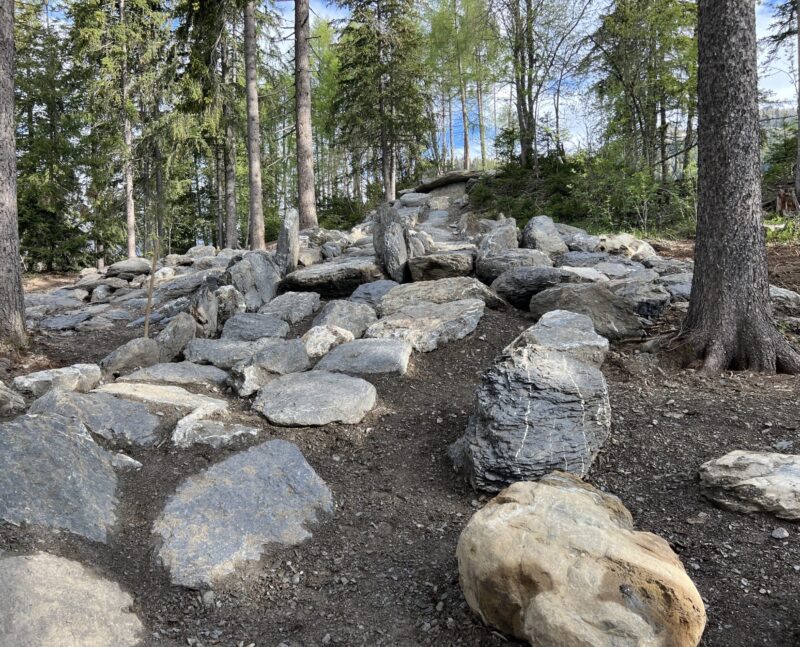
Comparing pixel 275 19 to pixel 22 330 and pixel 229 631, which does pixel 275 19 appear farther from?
pixel 229 631

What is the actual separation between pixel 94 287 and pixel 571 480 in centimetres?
1176

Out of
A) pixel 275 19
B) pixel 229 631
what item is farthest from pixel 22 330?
pixel 275 19

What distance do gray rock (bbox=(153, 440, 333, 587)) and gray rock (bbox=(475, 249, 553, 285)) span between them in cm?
432

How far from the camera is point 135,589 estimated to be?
2.61 meters

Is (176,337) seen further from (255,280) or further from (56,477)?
(56,477)

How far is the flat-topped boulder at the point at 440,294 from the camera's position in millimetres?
6309

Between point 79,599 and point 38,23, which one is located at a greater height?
point 38,23

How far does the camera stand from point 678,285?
255 inches

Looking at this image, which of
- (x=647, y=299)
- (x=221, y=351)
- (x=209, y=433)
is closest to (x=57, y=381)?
(x=221, y=351)

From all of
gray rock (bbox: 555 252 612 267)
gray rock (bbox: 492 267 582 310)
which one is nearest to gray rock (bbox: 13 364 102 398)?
gray rock (bbox: 492 267 582 310)

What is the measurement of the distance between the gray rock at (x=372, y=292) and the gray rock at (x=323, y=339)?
1.13 m

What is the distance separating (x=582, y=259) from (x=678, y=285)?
1881 millimetres

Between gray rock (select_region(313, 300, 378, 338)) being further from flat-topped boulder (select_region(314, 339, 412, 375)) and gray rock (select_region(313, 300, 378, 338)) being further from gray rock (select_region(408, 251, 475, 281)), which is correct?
gray rock (select_region(408, 251, 475, 281))

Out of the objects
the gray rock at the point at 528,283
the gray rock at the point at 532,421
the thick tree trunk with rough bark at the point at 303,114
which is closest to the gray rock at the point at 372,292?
the gray rock at the point at 528,283
